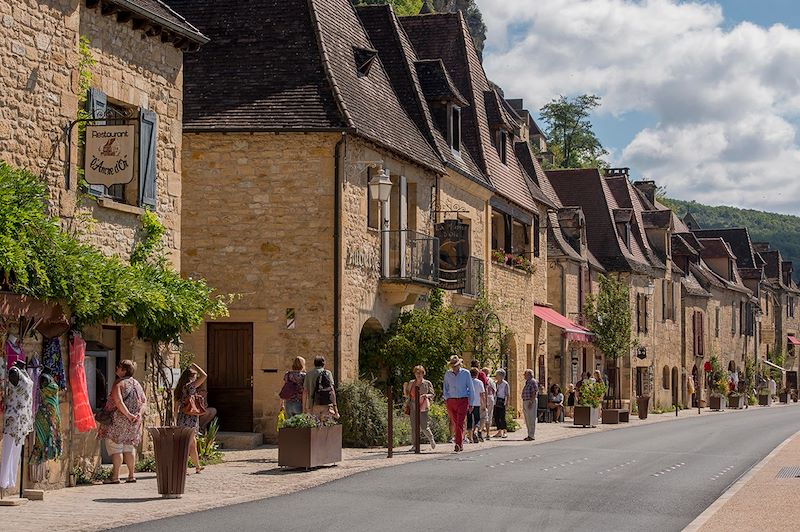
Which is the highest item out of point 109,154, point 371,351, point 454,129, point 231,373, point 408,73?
point 408,73

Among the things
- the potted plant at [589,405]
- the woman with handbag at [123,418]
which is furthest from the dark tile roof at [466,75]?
the woman with handbag at [123,418]

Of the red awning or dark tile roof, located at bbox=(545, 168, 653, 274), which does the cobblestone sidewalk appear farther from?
dark tile roof, located at bbox=(545, 168, 653, 274)

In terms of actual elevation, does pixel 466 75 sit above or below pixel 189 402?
above

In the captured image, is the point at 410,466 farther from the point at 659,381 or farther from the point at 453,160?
the point at 659,381

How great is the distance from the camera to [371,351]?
1054 inches

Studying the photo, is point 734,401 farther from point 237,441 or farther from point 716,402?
point 237,441

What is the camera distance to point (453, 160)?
31.5 meters

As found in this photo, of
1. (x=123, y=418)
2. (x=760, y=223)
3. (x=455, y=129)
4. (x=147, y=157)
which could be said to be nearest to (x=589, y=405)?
(x=455, y=129)

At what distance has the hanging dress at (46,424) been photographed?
15320 mm

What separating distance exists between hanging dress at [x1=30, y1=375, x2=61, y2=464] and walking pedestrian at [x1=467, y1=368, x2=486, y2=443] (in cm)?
1065

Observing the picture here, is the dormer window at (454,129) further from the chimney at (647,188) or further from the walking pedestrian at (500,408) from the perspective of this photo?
the chimney at (647,188)

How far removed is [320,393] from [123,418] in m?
4.05

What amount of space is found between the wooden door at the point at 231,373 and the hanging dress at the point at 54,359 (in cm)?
895

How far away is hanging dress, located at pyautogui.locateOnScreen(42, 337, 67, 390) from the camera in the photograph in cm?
1576
